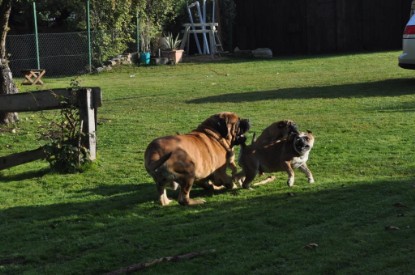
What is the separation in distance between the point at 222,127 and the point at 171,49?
22.0 meters

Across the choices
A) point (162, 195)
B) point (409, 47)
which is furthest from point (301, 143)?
point (409, 47)

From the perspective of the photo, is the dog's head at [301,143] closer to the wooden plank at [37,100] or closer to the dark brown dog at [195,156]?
the dark brown dog at [195,156]

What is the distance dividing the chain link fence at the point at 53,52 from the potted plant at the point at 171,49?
3504 mm

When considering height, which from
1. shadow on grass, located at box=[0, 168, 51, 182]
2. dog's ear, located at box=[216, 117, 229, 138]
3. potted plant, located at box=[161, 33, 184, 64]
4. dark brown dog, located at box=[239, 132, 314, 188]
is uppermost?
potted plant, located at box=[161, 33, 184, 64]

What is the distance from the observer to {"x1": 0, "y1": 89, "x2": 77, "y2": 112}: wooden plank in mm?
9172

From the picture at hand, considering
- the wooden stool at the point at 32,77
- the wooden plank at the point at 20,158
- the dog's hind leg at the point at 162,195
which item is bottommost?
the dog's hind leg at the point at 162,195

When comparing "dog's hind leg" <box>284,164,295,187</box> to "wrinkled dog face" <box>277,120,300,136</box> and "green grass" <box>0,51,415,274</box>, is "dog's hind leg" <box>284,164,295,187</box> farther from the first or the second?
"wrinkled dog face" <box>277,120,300,136</box>

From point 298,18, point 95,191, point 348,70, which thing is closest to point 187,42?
point 298,18

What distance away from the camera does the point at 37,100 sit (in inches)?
368

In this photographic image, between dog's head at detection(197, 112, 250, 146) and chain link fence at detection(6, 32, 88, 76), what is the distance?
19.5 meters

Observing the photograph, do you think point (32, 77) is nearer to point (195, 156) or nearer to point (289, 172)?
point (289, 172)

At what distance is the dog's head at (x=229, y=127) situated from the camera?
7707 mm

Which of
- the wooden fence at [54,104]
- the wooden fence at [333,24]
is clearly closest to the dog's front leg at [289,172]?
the wooden fence at [54,104]

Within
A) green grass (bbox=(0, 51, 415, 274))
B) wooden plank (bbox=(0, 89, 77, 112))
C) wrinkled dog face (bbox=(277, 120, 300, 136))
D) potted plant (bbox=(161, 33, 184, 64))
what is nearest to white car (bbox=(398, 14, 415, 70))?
green grass (bbox=(0, 51, 415, 274))
